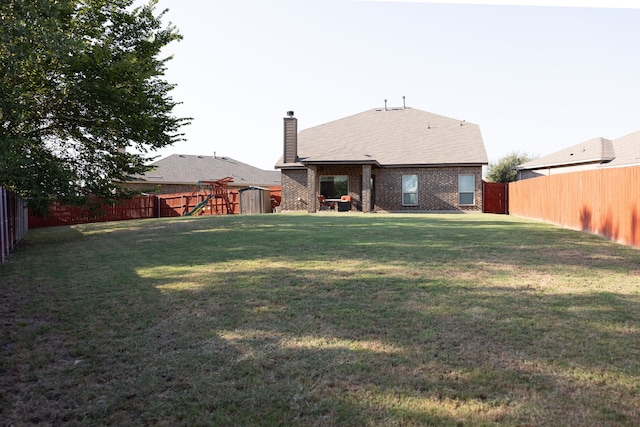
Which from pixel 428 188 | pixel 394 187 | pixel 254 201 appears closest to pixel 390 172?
pixel 394 187

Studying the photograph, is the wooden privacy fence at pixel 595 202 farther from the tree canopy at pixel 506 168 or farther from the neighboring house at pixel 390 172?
the tree canopy at pixel 506 168

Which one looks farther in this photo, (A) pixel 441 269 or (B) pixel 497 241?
(B) pixel 497 241

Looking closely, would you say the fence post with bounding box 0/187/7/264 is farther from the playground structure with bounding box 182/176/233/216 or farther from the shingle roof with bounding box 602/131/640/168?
the shingle roof with bounding box 602/131/640/168

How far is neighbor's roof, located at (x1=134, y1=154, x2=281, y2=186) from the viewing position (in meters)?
38.6

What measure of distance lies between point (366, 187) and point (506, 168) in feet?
60.5

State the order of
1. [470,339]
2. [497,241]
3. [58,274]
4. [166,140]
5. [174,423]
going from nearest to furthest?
[174,423] → [470,339] → [58,274] → [497,241] → [166,140]

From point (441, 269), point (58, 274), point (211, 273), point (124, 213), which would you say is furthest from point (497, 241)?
point (124, 213)

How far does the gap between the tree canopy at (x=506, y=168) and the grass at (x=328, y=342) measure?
3079cm

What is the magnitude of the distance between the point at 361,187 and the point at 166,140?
12556mm

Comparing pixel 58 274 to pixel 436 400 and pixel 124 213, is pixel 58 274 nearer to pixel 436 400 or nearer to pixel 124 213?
pixel 436 400

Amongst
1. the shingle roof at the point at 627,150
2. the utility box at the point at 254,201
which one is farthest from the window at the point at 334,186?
the shingle roof at the point at 627,150

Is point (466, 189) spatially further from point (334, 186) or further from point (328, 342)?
point (328, 342)

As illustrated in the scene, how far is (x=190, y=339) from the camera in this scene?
4.11 meters

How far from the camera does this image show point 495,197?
26.8 meters
